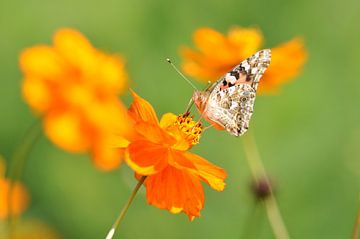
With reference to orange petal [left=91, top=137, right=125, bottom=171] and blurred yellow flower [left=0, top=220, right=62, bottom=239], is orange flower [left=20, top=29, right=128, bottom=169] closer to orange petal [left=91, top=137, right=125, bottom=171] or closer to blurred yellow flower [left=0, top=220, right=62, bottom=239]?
orange petal [left=91, top=137, right=125, bottom=171]

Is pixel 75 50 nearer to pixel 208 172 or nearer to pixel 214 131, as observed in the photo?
pixel 208 172

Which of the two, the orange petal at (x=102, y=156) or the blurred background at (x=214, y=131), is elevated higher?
the blurred background at (x=214, y=131)

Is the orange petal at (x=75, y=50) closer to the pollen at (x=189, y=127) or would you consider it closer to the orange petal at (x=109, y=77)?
the orange petal at (x=109, y=77)

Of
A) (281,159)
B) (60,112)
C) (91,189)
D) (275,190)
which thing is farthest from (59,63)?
(281,159)

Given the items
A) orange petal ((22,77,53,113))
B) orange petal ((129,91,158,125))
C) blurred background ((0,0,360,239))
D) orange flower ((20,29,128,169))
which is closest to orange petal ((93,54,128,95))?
orange flower ((20,29,128,169))

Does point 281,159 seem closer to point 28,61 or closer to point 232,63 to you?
point 232,63

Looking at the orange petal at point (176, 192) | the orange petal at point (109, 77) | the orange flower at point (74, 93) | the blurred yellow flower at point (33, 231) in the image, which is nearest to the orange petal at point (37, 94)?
the orange flower at point (74, 93)

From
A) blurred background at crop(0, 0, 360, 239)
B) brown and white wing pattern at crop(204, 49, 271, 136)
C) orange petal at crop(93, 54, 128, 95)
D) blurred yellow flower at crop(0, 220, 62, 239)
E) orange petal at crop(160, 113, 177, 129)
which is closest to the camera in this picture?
orange petal at crop(160, 113, 177, 129)
